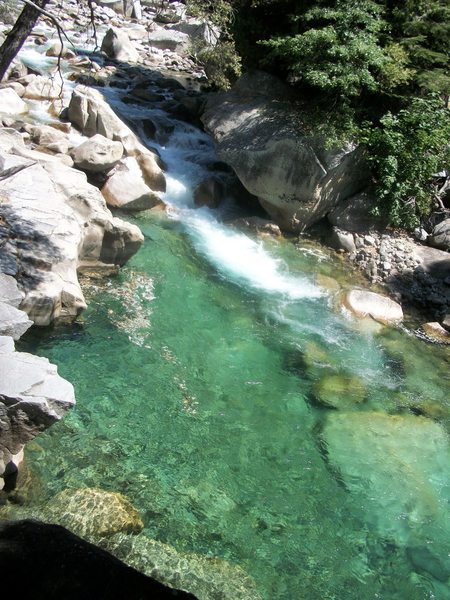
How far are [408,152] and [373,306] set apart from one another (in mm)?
3966

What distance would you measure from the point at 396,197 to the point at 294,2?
542cm

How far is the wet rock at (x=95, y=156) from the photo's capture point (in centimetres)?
1177

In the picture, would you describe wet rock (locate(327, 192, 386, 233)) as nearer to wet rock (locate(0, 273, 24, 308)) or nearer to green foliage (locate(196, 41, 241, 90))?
green foliage (locate(196, 41, 241, 90))

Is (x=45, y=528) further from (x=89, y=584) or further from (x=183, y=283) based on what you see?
(x=183, y=283)

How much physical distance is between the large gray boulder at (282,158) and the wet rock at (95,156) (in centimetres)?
295

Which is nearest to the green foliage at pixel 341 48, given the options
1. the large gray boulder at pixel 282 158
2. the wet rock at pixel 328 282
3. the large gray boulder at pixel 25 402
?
the large gray boulder at pixel 282 158

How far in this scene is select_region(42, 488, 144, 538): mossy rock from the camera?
533cm

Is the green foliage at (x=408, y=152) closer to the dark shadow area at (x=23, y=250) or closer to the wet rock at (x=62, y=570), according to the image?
the dark shadow area at (x=23, y=250)

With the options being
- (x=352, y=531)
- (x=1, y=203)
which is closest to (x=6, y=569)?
(x=352, y=531)

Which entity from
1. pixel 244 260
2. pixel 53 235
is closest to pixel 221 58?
pixel 244 260

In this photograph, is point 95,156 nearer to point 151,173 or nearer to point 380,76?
point 151,173

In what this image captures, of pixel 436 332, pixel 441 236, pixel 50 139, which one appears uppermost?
pixel 441 236

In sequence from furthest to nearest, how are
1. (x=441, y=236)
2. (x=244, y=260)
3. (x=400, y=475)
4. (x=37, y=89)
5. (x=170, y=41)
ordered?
1. (x=170, y=41)
2. (x=37, y=89)
3. (x=441, y=236)
4. (x=244, y=260)
5. (x=400, y=475)

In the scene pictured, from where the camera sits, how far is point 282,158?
Result: 41.7ft
